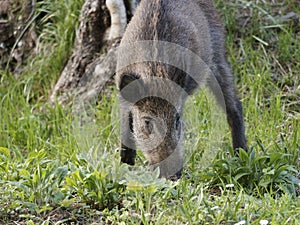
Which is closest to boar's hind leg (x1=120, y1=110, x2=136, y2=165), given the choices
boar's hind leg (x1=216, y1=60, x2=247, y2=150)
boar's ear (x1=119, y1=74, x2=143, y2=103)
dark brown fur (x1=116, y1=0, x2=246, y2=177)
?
dark brown fur (x1=116, y1=0, x2=246, y2=177)

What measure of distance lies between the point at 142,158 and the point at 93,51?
1.91 m

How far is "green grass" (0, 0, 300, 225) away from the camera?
3.76 metres

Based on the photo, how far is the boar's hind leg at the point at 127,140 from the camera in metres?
4.76

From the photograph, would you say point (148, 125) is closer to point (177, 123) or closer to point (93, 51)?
point (177, 123)

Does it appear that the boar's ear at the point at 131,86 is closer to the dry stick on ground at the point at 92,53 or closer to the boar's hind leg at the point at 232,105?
the boar's hind leg at the point at 232,105

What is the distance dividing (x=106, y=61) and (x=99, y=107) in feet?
1.92

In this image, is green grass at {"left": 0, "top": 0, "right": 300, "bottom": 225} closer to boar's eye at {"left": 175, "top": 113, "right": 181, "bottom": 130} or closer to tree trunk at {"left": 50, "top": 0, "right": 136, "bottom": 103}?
tree trunk at {"left": 50, "top": 0, "right": 136, "bottom": 103}

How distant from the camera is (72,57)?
6.79m

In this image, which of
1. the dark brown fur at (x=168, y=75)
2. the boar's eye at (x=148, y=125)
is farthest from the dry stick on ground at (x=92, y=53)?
the boar's eye at (x=148, y=125)

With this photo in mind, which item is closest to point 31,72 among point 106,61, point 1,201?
point 106,61

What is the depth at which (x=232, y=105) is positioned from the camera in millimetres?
5477

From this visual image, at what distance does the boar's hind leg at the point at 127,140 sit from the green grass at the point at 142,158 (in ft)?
0.32

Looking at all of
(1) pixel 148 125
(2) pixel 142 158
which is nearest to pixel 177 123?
(1) pixel 148 125

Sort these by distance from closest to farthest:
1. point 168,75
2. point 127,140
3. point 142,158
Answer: point 168,75 < point 127,140 < point 142,158
